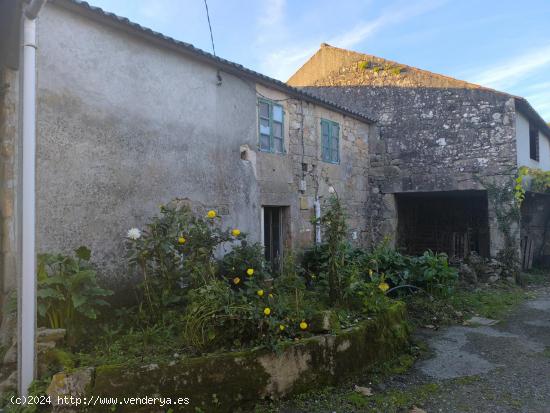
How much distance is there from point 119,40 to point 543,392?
5828 mm

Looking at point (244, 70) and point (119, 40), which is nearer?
point (119, 40)

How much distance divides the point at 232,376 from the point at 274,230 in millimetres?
4567

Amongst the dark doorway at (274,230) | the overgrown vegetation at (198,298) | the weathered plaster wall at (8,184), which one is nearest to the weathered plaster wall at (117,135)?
the weathered plaster wall at (8,184)

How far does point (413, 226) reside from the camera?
1173 centimetres

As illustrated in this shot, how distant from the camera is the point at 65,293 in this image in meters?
3.94

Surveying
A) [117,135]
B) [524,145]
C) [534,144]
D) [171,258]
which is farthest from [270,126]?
[534,144]

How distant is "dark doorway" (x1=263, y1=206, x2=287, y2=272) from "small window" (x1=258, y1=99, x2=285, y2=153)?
1124 mm

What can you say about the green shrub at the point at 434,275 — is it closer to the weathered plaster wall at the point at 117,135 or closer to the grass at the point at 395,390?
the grass at the point at 395,390

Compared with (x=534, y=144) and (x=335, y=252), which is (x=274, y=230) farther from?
(x=534, y=144)

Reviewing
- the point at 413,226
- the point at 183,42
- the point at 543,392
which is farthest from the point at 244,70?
the point at 413,226

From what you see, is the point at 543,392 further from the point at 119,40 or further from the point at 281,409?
the point at 119,40

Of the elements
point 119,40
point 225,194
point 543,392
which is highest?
point 119,40

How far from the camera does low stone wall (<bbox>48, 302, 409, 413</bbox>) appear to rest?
10.2 feet

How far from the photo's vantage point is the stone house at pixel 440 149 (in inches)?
363
